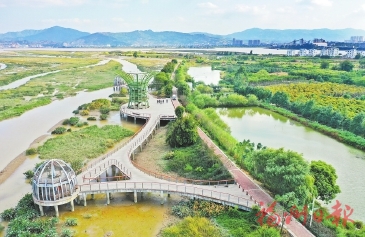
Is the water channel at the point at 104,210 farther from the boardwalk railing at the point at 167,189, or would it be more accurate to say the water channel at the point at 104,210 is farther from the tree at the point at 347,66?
the tree at the point at 347,66

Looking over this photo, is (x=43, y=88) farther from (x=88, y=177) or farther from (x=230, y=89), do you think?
(x=88, y=177)

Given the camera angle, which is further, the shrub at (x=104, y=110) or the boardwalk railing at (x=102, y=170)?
the shrub at (x=104, y=110)

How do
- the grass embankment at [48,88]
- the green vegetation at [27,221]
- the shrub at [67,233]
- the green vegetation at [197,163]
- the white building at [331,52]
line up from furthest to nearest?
the white building at [331,52], the grass embankment at [48,88], the green vegetation at [197,163], the shrub at [67,233], the green vegetation at [27,221]

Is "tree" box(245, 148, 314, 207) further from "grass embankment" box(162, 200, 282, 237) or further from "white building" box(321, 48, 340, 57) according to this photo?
"white building" box(321, 48, 340, 57)

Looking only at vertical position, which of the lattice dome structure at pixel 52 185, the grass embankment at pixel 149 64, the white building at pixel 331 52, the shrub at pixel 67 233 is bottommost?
the shrub at pixel 67 233

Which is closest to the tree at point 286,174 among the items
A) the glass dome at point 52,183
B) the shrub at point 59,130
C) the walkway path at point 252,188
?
the walkway path at point 252,188

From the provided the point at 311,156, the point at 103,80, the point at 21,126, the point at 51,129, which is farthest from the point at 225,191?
the point at 103,80

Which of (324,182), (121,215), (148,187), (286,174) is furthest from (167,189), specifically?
(324,182)
